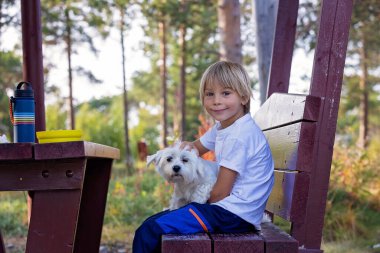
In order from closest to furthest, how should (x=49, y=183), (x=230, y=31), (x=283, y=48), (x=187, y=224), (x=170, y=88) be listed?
(x=49, y=183), (x=187, y=224), (x=283, y=48), (x=230, y=31), (x=170, y=88)

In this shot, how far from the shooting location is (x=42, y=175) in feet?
7.61

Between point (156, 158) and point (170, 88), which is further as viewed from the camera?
point (170, 88)

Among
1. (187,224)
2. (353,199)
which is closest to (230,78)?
(187,224)

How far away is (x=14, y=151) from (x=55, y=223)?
35 cm

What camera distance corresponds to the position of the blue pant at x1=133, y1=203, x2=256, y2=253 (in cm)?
239

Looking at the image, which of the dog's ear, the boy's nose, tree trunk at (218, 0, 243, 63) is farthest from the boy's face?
tree trunk at (218, 0, 243, 63)

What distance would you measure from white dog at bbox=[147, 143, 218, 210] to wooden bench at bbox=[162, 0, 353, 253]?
374 mm

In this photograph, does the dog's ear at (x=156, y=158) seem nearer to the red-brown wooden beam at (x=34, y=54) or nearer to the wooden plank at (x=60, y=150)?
the wooden plank at (x=60, y=150)

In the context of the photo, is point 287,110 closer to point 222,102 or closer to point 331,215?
point 222,102

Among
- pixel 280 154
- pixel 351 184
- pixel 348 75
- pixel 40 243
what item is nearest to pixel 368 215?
pixel 351 184

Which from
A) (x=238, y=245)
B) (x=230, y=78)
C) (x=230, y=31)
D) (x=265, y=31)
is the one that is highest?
(x=230, y=31)

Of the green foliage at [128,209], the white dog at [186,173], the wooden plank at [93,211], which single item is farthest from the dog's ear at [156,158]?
the green foliage at [128,209]

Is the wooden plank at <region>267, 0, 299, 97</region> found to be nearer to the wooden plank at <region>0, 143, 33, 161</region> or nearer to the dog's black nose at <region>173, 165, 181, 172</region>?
the dog's black nose at <region>173, 165, 181, 172</region>

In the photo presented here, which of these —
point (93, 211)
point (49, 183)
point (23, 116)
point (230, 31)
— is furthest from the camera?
point (230, 31)
